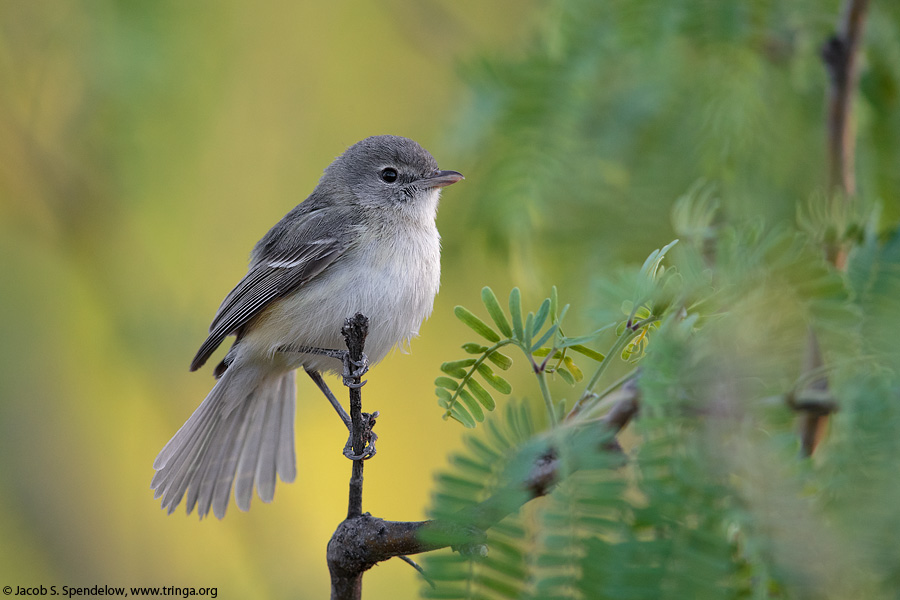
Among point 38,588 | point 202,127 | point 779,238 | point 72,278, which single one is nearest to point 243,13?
point 202,127

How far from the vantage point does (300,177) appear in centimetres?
547

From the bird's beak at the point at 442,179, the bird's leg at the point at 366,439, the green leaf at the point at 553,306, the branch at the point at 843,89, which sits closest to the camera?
the green leaf at the point at 553,306

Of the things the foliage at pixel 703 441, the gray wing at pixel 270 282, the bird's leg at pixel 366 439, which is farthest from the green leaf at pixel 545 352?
the gray wing at pixel 270 282

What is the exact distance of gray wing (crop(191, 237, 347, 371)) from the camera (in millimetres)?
3641

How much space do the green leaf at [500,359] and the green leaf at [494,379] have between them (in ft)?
0.10

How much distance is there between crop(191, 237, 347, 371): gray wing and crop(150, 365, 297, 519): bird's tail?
0.23 meters

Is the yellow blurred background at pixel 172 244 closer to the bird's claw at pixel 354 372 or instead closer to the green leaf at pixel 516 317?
the bird's claw at pixel 354 372

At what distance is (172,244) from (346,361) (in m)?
2.16

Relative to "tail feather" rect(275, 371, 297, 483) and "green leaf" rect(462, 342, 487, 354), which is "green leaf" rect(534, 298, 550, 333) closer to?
"green leaf" rect(462, 342, 487, 354)

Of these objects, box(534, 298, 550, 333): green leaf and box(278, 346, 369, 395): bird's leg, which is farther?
box(278, 346, 369, 395): bird's leg

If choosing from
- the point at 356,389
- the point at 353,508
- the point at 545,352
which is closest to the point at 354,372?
the point at 356,389

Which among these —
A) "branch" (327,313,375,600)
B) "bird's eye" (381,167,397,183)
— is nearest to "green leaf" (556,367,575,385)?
"branch" (327,313,375,600)

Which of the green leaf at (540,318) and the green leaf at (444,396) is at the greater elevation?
the green leaf at (540,318)

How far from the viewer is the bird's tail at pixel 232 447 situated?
363cm
